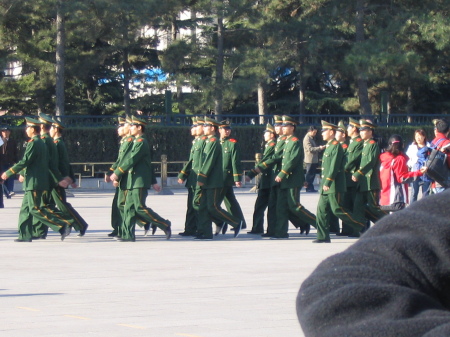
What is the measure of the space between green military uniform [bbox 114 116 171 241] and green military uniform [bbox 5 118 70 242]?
2.78ft

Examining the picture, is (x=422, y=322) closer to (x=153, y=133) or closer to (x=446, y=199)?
(x=446, y=199)

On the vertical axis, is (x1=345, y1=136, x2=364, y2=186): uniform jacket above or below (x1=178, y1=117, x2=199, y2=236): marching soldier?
above

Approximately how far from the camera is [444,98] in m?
40.1

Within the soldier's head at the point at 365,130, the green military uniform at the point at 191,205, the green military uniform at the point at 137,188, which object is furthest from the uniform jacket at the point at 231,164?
the soldier's head at the point at 365,130

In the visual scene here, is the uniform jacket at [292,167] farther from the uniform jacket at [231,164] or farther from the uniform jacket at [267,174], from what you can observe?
the uniform jacket at [231,164]

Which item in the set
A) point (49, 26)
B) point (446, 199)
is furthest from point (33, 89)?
point (446, 199)

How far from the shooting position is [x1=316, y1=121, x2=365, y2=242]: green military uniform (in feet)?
41.9

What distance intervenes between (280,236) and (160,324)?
706 cm

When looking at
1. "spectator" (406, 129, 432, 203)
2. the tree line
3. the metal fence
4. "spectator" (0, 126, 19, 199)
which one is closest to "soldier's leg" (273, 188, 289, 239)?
"spectator" (406, 129, 432, 203)

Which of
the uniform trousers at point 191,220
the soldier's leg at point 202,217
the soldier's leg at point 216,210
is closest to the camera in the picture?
the soldier's leg at point 202,217

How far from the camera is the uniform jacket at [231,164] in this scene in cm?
1393

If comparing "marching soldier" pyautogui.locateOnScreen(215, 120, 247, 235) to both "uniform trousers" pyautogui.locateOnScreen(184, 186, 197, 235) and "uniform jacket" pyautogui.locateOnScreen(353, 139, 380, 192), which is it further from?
"uniform jacket" pyautogui.locateOnScreen(353, 139, 380, 192)

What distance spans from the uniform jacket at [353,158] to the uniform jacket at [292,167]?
79 cm

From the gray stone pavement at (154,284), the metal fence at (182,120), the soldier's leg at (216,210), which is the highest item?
the metal fence at (182,120)
